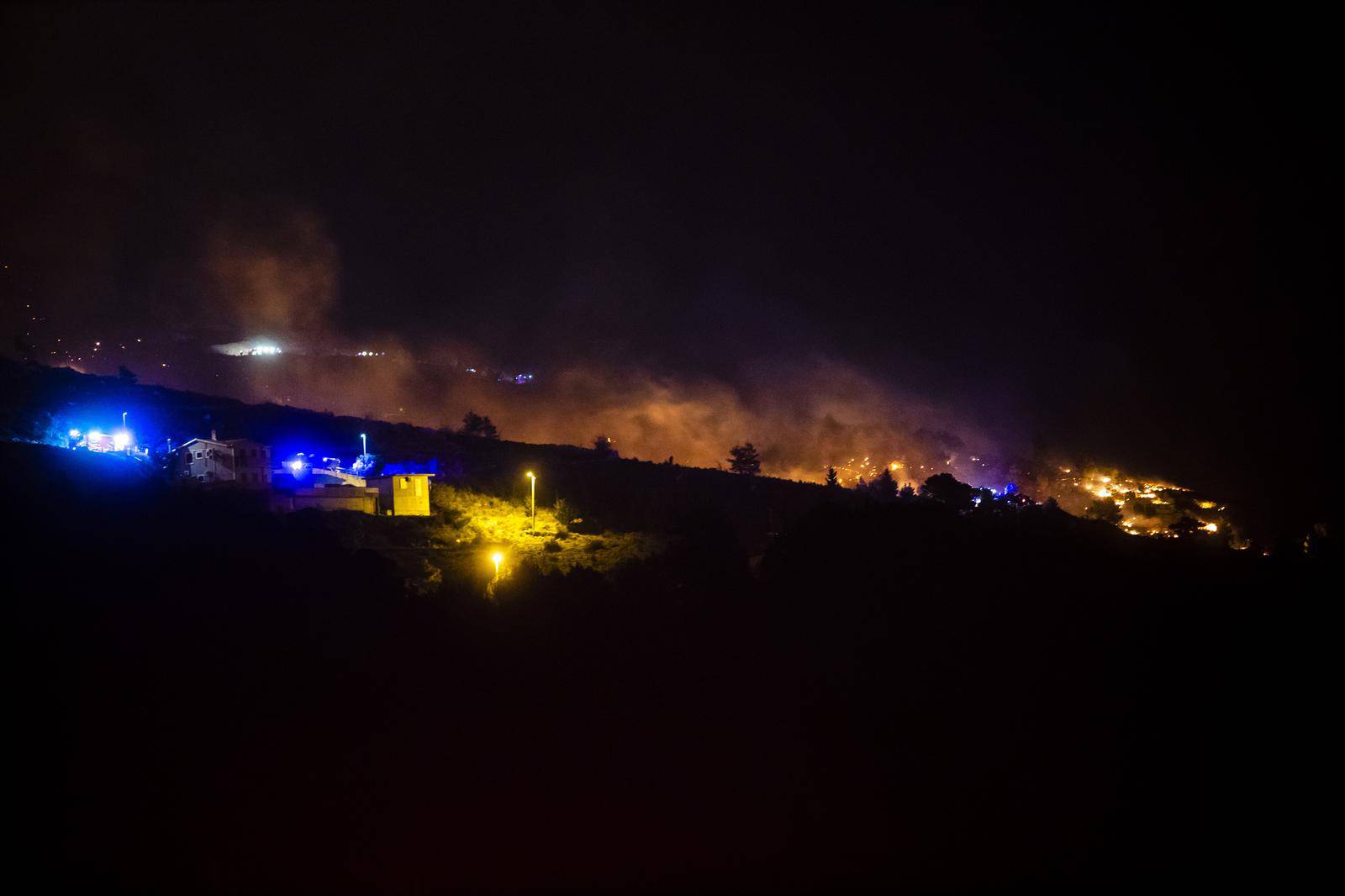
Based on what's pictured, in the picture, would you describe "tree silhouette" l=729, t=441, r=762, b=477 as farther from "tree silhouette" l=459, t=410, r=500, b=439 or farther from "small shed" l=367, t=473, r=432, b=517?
"small shed" l=367, t=473, r=432, b=517

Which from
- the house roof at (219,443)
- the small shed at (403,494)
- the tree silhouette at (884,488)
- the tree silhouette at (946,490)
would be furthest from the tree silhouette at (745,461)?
the house roof at (219,443)

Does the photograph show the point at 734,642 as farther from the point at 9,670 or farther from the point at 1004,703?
the point at 9,670

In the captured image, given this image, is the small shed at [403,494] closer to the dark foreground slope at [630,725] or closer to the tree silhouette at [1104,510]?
the dark foreground slope at [630,725]

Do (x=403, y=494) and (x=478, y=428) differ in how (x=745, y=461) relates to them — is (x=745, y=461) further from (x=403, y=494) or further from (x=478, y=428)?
(x=403, y=494)

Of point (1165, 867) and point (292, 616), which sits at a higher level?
point (292, 616)

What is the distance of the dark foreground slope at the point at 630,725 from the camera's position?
8.82 m

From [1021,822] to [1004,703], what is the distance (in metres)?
2.40

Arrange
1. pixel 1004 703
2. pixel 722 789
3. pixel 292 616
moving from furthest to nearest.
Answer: pixel 292 616
pixel 1004 703
pixel 722 789

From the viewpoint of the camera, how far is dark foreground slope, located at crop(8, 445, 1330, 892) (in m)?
8.82

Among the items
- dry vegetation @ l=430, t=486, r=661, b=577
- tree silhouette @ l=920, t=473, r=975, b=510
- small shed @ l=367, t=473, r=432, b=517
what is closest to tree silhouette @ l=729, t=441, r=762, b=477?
tree silhouette @ l=920, t=473, r=975, b=510

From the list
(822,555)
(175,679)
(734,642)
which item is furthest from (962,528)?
(175,679)

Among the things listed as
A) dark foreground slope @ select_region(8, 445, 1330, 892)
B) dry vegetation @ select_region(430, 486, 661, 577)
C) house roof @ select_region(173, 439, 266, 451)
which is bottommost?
dark foreground slope @ select_region(8, 445, 1330, 892)

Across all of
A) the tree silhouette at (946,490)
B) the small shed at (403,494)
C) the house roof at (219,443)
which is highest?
the house roof at (219,443)

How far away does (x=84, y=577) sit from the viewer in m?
12.0
